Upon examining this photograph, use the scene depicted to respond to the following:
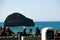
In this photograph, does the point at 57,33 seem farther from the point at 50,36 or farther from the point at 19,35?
the point at 50,36

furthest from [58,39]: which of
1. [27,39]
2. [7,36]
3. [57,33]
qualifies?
[7,36]

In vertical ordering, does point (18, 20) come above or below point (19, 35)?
above

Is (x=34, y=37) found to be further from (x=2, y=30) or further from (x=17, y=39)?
(x=2, y=30)

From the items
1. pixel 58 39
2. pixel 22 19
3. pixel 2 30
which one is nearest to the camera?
pixel 58 39

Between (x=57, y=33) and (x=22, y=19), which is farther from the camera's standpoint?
(x=22, y=19)

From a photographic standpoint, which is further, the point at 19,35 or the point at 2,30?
the point at 2,30

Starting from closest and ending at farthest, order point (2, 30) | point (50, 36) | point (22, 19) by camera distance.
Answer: point (50, 36)
point (2, 30)
point (22, 19)

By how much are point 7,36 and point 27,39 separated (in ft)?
3.34

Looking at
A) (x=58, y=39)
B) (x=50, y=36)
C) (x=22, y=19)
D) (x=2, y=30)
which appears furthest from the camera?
(x=22, y=19)

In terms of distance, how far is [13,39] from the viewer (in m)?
12.0

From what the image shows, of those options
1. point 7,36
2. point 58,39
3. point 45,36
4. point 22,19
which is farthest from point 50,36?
point 22,19

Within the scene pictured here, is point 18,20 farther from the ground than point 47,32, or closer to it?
farther from the ground

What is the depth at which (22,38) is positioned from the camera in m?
11.9

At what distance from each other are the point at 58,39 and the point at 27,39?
4.86 ft
